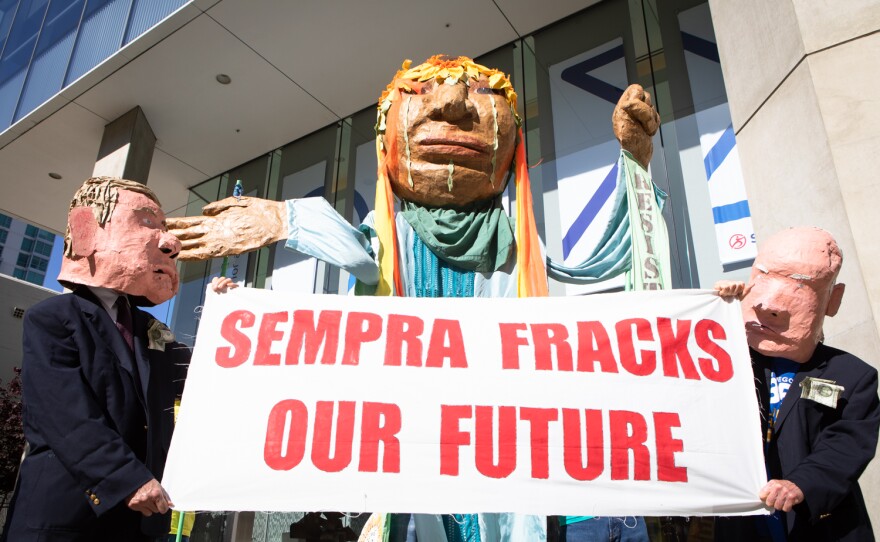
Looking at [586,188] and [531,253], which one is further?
[586,188]

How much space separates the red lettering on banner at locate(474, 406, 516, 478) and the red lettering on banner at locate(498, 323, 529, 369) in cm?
16

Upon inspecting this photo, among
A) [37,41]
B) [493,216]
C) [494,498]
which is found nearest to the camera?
[494,498]

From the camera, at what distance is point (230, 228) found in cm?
293

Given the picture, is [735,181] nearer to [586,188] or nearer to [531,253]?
[586,188]

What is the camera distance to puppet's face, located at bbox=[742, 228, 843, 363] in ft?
7.66

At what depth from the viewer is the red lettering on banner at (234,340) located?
2379 millimetres

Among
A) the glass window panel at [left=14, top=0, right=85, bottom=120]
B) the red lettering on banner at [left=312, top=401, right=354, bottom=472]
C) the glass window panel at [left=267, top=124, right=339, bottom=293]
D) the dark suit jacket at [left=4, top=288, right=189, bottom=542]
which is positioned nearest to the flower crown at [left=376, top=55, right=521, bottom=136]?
the red lettering on banner at [left=312, top=401, right=354, bottom=472]

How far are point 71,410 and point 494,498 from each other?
4.22ft

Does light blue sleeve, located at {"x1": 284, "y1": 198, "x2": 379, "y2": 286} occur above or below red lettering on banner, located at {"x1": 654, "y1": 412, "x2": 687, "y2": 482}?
above

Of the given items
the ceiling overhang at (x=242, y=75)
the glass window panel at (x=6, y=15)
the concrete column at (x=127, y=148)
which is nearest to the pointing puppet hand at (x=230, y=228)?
the ceiling overhang at (x=242, y=75)

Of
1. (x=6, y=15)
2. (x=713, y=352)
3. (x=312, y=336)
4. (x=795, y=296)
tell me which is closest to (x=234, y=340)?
(x=312, y=336)

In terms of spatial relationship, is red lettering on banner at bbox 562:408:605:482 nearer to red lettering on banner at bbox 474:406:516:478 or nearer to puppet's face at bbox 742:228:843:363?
red lettering on banner at bbox 474:406:516:478

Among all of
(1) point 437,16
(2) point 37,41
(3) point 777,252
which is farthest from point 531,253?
→ (2) point 37,41

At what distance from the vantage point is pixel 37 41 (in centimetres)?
802
